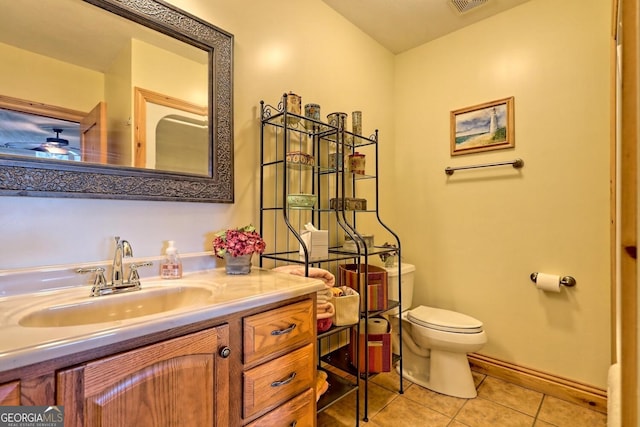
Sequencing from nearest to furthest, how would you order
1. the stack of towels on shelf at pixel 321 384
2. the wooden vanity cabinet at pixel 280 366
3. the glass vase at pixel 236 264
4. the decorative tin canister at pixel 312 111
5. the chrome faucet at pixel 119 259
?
the wooden vanity cabinet at pixel 280 366, the chrome faucet at pixel 119 259, the glass vase at pixel 236 264, the stack of towels on shelf at pixel 321 384, the decorative tin canister at pixel 312 111

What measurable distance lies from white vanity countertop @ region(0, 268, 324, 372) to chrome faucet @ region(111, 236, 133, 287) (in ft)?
0.26

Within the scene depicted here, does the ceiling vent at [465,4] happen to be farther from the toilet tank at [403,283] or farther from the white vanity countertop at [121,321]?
the white vanity countertop at [121,321]

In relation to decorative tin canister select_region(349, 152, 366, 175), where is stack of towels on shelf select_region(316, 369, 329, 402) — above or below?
below

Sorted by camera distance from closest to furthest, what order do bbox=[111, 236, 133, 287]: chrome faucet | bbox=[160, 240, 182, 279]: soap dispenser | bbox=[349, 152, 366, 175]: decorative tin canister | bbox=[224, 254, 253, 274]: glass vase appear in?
1. bbox=[111, 236, 133, 287]: chrome faucet
2. bbox=[160, 240, 182, 279]: soap dispenser
3. bbox=[224, 254, 253, 274]: glass vase
4. bbox=[349, 152, 366, 175]: decorative tin canister

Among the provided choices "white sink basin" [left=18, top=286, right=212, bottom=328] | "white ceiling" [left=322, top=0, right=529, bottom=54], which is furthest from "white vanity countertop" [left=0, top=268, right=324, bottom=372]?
"white ceiling" [left=322, top=0, right=529, bottom=54]

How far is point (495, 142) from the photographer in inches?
83.7

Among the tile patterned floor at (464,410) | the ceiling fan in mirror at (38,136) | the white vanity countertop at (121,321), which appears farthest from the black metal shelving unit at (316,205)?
the ceiling fan in mirror at (38,136)

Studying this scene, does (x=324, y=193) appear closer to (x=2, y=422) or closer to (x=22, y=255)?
(x=22, y=255)

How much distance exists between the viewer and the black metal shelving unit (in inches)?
63.2

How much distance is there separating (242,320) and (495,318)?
190 centimetres

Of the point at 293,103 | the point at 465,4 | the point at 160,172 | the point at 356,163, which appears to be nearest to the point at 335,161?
the point at 356,163

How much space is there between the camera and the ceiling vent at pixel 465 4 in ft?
6.59

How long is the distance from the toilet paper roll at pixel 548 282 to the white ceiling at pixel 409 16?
1.79 meters

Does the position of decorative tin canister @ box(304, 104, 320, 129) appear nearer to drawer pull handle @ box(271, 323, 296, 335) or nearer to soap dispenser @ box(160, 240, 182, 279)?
soap dispenser @ box(160, 240, 182, 279)
